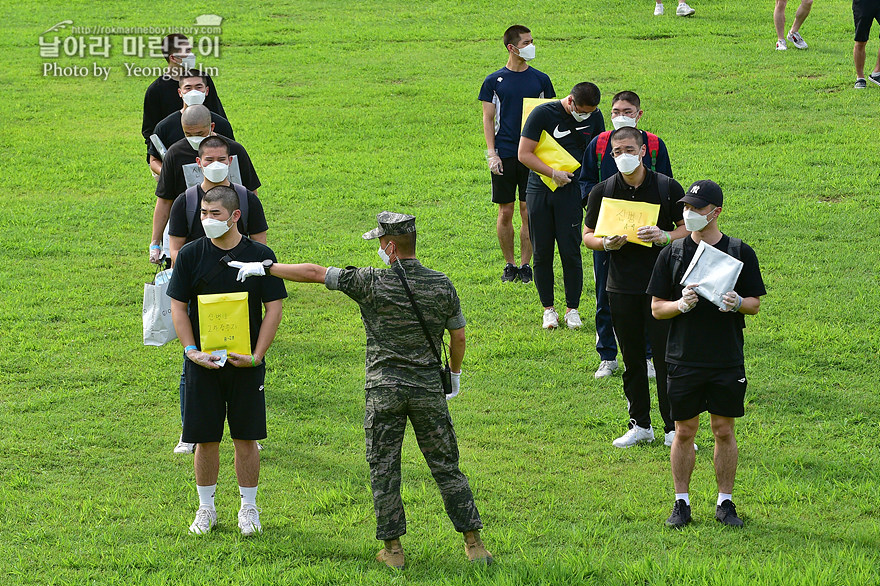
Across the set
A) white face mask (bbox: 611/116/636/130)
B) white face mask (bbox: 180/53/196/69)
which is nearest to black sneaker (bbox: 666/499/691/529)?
white face mask (bbox: 611/116/636/130)

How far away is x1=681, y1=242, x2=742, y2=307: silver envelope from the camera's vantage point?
20.2 feet

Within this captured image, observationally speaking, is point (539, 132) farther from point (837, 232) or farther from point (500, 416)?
point (837, 232)

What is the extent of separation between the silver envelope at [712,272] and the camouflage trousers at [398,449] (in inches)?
66.9

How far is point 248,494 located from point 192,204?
2.14 meters

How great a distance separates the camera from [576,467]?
7.58 meters

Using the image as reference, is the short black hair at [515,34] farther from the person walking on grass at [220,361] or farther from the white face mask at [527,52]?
the person walking on grass at [220,361]

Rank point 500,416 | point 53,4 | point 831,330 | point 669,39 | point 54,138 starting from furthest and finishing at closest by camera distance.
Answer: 1. point 53,4
2. point 669,39
3. point 54,138
4. point 831,330
5. point 500,416

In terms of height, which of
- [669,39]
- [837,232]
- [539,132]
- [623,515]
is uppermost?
[669,39]

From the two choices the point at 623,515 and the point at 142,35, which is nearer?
the point at 623,515

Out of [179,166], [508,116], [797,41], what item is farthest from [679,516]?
[797,41]

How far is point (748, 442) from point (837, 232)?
562cm

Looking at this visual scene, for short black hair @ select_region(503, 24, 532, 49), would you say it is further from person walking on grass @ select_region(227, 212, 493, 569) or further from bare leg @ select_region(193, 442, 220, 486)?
bare leg @ select_region(193, 442, 220, 486)

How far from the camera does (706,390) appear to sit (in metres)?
6.49

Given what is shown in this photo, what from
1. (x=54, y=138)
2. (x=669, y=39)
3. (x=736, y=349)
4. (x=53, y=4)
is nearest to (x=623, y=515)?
(x=736, y=349)
